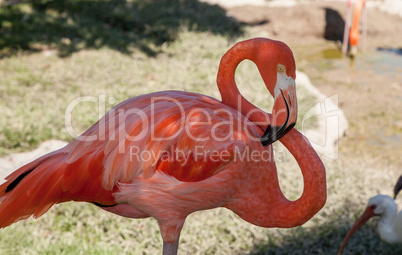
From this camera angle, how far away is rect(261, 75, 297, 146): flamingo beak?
204cm

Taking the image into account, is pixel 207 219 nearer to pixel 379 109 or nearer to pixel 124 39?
pixel 379 109

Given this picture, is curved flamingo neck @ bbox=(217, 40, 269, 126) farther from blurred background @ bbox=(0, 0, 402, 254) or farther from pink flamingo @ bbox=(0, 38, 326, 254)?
blurred background @ bbox=(0, 0, 402, 254)

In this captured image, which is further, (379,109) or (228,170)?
(379,109)

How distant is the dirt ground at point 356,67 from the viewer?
17.8ft

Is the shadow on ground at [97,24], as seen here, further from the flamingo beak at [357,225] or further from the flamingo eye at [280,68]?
the flamingo eye at [280,68]

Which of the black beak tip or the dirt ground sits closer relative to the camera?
the black beak tip

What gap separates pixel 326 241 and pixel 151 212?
1.64 metres

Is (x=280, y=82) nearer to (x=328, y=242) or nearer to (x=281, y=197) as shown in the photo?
(x=281, y=197)

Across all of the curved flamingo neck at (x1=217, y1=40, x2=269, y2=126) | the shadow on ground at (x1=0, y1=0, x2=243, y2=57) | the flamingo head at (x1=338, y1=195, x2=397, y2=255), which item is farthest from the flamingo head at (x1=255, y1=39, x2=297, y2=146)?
the shadow on ground at (x1=0, y1=0, x2=243, y2=57)

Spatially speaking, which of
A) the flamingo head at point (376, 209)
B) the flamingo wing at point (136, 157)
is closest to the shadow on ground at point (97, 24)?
the flamingo head at point (376, 209)

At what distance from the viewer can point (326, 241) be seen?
10.9 feet

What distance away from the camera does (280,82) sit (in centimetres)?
209

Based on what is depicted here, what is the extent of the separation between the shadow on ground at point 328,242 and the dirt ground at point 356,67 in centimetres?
154

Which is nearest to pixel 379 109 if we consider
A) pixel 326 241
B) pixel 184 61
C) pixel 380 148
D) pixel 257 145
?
pixel 380 148
